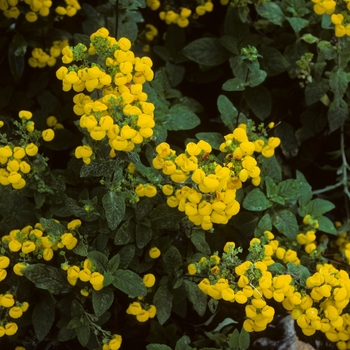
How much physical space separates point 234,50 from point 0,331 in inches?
53.1

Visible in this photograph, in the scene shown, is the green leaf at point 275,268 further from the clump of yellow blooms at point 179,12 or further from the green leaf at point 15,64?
the green leaf at point 15,64

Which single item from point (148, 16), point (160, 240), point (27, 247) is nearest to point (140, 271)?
point (160, 240)

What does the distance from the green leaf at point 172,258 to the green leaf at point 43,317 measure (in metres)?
0.40

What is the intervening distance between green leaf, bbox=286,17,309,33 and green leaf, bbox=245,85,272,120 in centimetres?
28

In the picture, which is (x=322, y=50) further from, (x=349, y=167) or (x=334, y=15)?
(x=349, y=167)

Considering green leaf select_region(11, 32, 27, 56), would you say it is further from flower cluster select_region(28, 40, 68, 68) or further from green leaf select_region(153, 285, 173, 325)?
green leaf select_region(153, 285, 173, 325)

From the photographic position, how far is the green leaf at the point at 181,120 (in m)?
1.97

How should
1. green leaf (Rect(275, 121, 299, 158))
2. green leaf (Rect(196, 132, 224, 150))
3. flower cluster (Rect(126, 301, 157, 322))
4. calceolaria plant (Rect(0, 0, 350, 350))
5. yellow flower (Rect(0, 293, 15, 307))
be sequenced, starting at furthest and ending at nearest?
1. green leaf (Rect(275, 121, 299, 158))
2. green leaf (Rect(196, 132, 224, 150))
3. flower cluster (Rect(126, 301, 157, 322))
4. yellow flower (Rect(0, 293, 15, 307))
5. calceolaria plant (Rect(0, 0, 350, 350))

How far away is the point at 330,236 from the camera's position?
2326 mm

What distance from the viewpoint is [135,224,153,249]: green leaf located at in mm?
1628

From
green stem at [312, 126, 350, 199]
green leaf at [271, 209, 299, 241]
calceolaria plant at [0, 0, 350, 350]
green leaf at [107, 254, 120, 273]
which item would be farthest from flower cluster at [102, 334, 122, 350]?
green stem at [312, 126, 350, 199]

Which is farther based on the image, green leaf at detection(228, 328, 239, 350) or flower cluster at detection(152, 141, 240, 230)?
green leaf at detection(228, 328, 239, 350)

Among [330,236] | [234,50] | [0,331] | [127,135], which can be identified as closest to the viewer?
[127,135]

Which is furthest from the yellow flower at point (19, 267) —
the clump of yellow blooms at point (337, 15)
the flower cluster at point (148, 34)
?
the clump of yellow blooms at point (337, 15)
